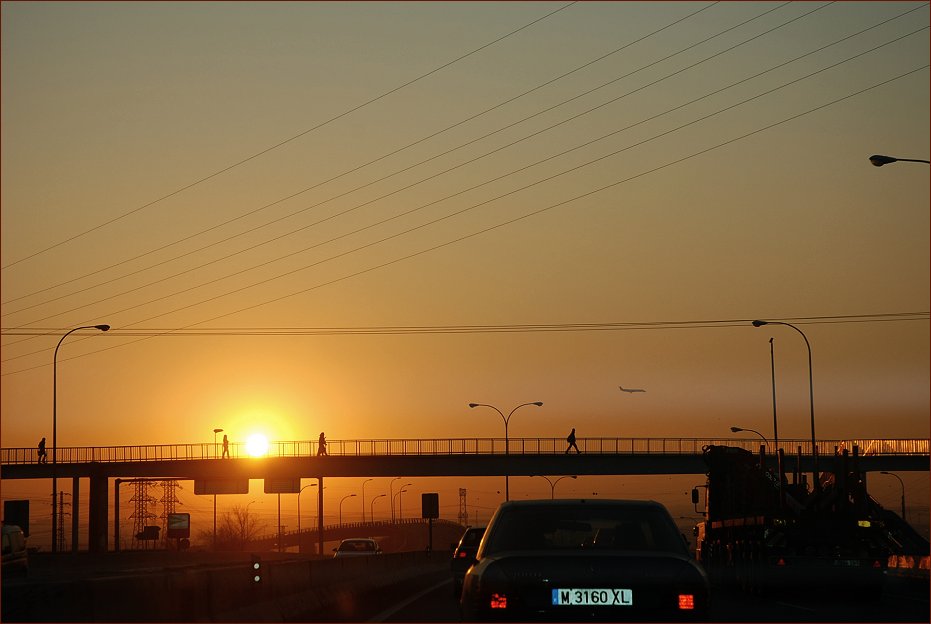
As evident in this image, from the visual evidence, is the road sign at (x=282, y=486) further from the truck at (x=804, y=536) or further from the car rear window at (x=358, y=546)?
the truck at (x=804, y=536)

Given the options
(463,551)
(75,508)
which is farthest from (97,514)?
(463,551)

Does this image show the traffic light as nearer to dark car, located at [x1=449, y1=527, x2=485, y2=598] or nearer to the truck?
dark car, located at [x1=449, y1=527, x2=485, y2=598]

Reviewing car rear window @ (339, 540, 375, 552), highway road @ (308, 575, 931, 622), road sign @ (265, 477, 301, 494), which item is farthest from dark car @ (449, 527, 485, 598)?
road sign @ (265, 477, 301, 494)

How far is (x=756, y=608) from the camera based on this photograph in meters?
21.9

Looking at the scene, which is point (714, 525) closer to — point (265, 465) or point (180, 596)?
point (180, 596)

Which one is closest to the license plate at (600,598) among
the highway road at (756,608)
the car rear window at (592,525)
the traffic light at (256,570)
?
the car rear window at (592,525)

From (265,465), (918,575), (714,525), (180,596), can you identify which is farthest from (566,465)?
(180,596)

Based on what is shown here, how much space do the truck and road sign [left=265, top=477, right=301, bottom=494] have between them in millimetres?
59412

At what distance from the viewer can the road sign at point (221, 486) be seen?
303 ft

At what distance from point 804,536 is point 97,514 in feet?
241

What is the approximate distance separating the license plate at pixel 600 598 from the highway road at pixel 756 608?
10287 mm

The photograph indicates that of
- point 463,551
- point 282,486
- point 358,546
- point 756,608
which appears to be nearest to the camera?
point 756,608

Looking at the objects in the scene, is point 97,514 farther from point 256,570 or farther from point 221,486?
point 256,570

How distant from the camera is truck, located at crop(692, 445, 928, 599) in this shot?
25609 millimetres
